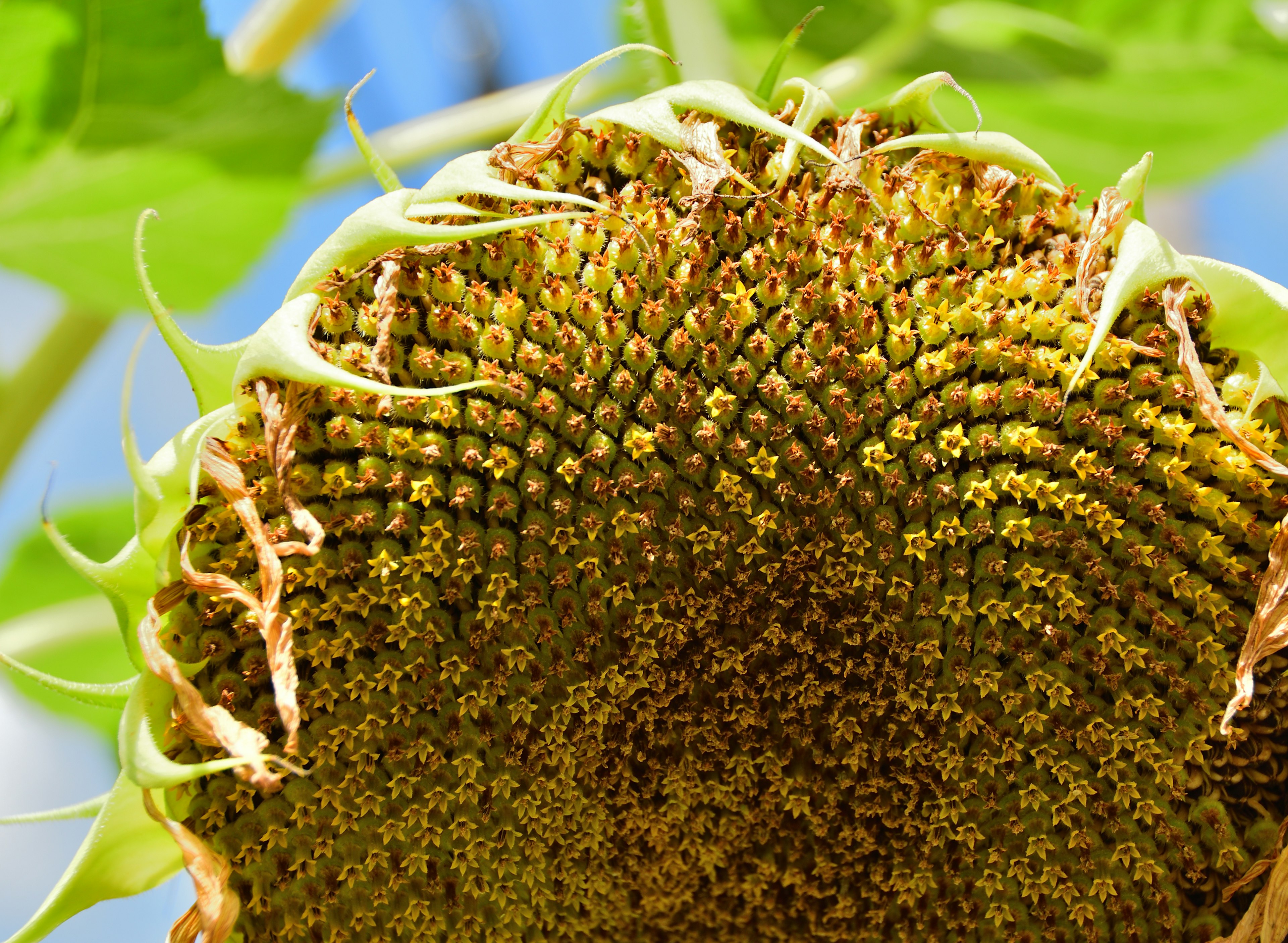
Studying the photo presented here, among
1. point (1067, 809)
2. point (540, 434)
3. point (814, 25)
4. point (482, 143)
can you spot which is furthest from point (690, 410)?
point (814, 25)

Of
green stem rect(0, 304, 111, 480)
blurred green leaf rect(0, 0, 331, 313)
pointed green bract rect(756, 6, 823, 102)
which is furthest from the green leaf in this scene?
green stem rect(0, 304, 111, 480)

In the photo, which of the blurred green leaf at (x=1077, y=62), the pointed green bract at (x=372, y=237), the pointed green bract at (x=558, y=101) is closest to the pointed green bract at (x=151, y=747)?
the pointed green bract at (x=372, y=237)

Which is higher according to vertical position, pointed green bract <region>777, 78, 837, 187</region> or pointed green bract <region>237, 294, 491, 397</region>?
pointed green bract <region>777, 78, 837, 187</region>

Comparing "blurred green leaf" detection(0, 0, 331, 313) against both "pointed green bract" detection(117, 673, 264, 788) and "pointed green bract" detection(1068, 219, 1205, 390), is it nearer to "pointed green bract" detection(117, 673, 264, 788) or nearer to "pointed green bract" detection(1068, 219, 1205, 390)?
"pointed green bract" detection(117, 673, 264, 788)

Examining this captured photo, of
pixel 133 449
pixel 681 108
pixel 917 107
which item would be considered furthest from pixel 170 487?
pixel 917 107

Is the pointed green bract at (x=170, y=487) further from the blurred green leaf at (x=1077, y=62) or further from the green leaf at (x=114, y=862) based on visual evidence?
the blurred green leaf at (x=1077, y=62)
